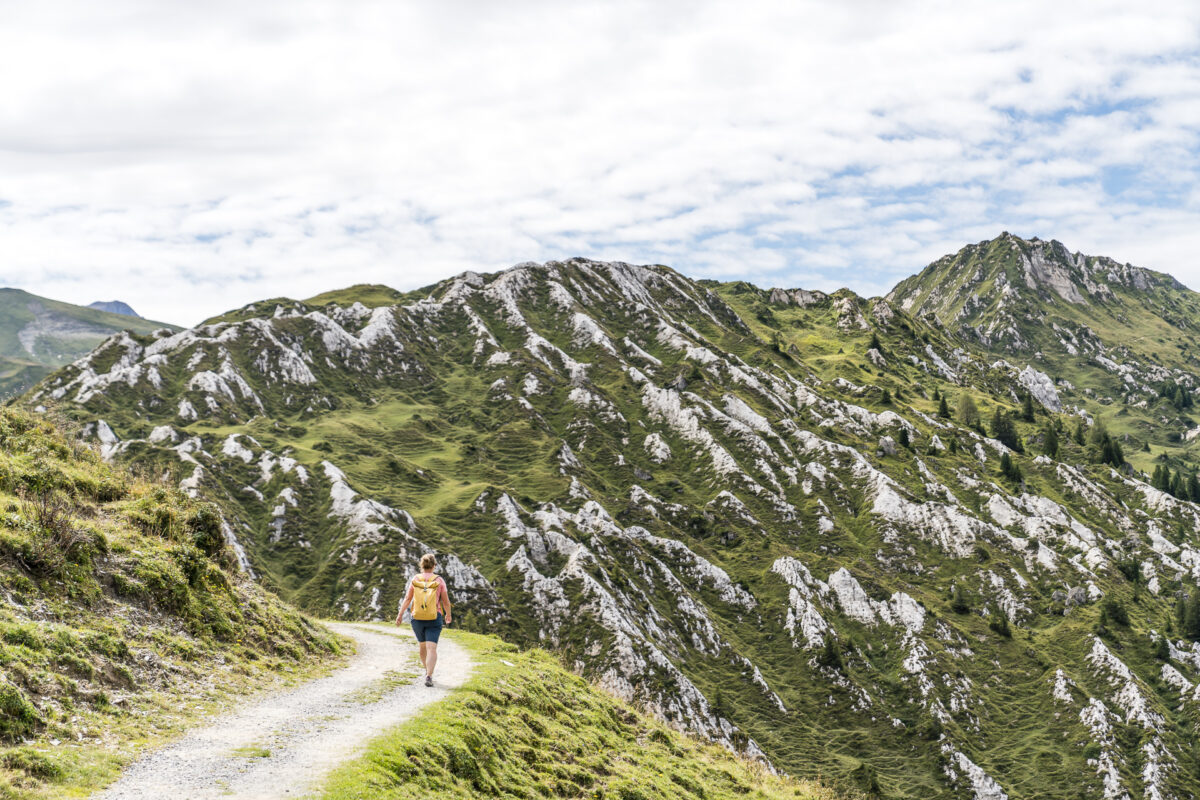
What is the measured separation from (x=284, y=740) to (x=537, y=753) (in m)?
9.33

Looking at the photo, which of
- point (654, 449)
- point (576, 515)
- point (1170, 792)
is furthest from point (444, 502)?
point (1170, 792)

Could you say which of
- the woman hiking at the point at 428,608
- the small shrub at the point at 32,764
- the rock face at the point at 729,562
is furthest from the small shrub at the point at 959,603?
the small shrub at the point at 32,764

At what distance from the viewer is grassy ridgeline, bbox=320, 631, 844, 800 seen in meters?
17.2

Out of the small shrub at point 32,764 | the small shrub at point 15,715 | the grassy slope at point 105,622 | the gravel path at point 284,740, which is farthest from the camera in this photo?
the grassy slope at point 105,622

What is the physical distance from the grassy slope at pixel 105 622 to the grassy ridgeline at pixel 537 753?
5740 mm

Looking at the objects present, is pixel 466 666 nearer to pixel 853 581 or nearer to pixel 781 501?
pixel 853 581

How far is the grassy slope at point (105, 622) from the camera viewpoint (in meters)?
14.6

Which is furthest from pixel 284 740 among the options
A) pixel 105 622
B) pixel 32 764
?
pixel 105 622

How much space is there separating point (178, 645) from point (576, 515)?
12606 centimetres

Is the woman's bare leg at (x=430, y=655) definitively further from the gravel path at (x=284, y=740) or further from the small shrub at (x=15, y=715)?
the small shrub at (x=15, y=715)

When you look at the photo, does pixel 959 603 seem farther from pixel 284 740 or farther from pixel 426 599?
pixel 284 740

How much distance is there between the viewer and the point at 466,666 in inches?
1195

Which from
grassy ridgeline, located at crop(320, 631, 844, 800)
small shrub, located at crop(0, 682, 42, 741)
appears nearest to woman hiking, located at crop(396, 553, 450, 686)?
grassy ridgeline, located at crop(320, 631, 844, 800)

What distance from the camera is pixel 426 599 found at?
78.9 ft
